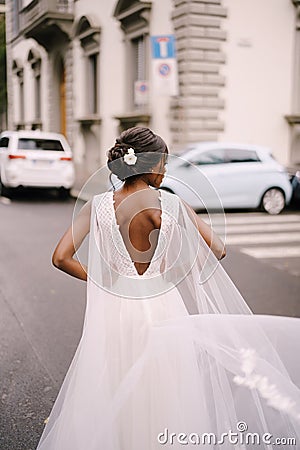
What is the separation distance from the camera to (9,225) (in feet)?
34.3

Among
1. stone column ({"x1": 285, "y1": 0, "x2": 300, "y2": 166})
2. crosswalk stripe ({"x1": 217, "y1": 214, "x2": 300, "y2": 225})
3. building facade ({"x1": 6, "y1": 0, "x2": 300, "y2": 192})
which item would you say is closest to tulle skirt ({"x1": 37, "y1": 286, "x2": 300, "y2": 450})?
crosswalk stripe ({"x1": 217, "y1": 214, "x2": 300, "y2": 225})

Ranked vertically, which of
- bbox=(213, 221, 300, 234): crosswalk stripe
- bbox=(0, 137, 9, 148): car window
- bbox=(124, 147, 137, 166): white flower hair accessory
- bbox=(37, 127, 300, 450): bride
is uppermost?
bbox=(0, 137, 9, 148): car window

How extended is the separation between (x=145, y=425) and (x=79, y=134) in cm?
1840

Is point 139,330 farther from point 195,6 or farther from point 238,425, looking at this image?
point 195,6

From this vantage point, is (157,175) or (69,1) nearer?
(157,175)

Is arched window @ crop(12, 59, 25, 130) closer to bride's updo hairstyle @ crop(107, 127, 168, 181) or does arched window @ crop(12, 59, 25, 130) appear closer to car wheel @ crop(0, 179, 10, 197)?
car wheel @ crop(0, 179, 10, 197)

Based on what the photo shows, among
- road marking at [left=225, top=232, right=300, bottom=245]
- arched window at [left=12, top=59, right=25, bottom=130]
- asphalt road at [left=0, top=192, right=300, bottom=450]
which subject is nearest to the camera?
asphalt road at [left=0, top=192, right=300, bottom=450]

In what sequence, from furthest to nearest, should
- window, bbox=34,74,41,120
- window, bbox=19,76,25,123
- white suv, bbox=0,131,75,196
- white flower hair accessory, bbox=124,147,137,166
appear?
window, bbox=19,76,25,123 → window, bbox=34,74,41,120 → white suv, bbox=0,131,75,196 → white flower hair accessory, bbox=124,147,137,166

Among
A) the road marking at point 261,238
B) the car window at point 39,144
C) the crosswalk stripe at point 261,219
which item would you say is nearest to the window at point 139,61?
the car window at point 39,144

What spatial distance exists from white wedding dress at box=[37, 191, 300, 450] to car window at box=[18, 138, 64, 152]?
11894 mm

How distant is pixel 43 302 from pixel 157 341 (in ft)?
11.8

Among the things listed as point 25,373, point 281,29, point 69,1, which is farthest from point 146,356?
point 69,1

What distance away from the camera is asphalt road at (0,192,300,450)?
3.64 meters

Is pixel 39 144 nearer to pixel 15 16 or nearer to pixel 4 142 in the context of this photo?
pixel 4 142
